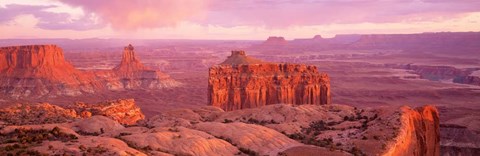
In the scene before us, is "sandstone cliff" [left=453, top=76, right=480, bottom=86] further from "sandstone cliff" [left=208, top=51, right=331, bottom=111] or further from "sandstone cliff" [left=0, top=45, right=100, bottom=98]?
"sandstone cliff" [left=0, top=45, right=100, bottom=98]

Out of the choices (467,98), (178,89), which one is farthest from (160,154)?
(178,89)

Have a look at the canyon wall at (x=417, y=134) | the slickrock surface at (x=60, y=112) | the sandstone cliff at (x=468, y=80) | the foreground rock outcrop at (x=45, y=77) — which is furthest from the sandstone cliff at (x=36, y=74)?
the sandstone cliff at (x=468, y=80)

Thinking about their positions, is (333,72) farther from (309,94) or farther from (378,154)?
(378,154)

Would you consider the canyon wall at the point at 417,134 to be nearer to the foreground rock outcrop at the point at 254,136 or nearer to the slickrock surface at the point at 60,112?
the foreground rock outcrop at the point at 254,136

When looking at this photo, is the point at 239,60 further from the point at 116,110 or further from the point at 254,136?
the point at 254,136

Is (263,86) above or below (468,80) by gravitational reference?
above

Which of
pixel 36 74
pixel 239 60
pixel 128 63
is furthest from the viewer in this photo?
pixel 128 63

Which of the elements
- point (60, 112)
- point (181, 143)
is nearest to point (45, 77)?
point (60, 112)

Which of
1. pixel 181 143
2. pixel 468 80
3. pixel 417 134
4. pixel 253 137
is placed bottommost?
pixel 468 80
